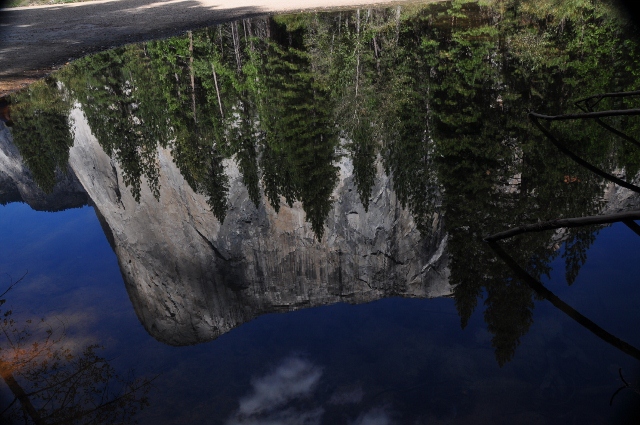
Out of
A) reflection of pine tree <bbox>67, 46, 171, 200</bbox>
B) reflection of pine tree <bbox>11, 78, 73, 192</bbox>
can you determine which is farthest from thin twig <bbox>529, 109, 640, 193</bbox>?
reflection of pine tree <bbox>11, 78, 73, 192</bbox>

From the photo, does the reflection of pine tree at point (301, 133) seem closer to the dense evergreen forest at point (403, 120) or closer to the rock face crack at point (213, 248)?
the dense evergreen forest at point (403, 120)

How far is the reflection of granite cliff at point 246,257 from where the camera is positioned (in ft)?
21.4

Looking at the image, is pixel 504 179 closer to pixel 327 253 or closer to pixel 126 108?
pixel 327 253

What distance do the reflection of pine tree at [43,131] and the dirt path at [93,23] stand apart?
1.36m

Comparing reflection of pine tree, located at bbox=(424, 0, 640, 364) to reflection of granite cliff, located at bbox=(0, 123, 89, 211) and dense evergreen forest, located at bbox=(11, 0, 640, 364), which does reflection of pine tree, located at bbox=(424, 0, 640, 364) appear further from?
reflection of granite cliff, located at bbox=(0, 123, 89, 211)

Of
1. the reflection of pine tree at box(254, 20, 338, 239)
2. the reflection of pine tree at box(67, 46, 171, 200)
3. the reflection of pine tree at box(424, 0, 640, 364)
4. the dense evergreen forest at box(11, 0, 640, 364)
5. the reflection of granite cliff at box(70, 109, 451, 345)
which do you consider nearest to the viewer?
the reflection of pine tree at box(424, 0, 640, 364)

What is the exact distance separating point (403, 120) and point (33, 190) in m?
7.85

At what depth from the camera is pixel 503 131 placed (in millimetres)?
10180

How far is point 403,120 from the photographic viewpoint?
11758 millimetres

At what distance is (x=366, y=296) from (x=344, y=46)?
52.8ft

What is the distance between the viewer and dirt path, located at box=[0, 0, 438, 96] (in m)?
19.2

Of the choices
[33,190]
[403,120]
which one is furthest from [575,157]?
[33,190]

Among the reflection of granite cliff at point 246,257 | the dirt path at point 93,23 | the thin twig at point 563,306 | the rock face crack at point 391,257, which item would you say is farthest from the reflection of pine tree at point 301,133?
the dirt path at point 93,23

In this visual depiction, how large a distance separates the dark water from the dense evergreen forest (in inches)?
2.4
